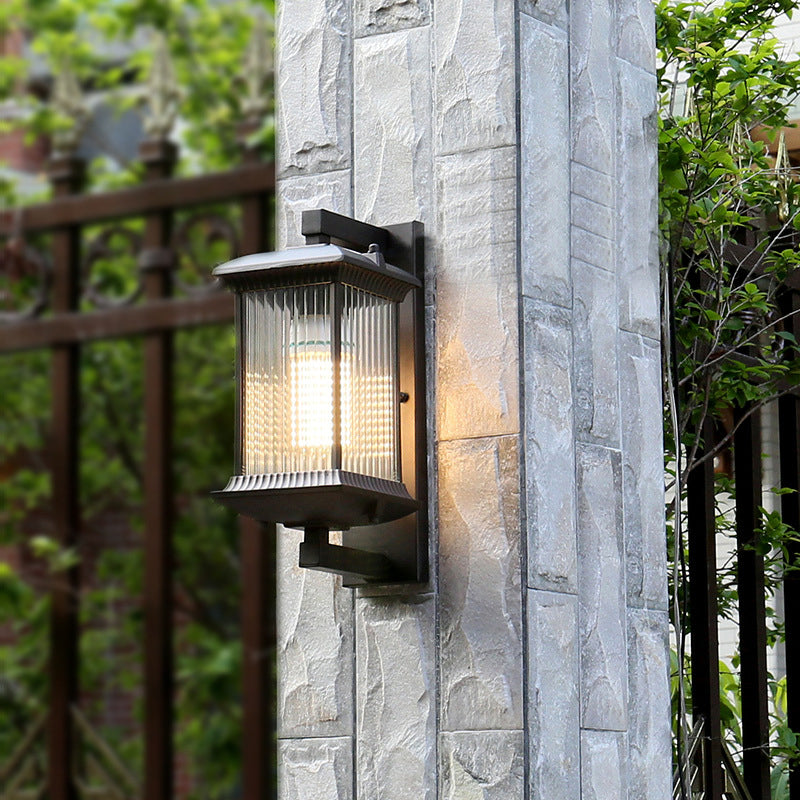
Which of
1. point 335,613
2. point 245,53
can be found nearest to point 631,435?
point 335,613

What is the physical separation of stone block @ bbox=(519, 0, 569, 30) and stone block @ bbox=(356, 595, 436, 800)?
0.90m

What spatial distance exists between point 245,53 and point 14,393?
130 cm

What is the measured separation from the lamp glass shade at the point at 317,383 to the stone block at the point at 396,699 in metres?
0.23

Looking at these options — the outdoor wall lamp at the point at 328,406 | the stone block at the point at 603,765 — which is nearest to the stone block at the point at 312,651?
the outdoor wall lamp at the point at 328,406

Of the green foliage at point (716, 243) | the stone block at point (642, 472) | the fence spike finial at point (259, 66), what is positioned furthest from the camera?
the green foliage at point (716, 243)

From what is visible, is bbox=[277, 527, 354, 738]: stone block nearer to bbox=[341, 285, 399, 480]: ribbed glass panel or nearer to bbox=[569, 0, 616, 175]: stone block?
bbox=[341, 285, 399, 480]: ribbed glass panel

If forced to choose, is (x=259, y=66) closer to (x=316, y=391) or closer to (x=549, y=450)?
(x=316, y=391)

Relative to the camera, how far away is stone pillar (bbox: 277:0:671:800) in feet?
7.38

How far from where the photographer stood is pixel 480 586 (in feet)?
7.41

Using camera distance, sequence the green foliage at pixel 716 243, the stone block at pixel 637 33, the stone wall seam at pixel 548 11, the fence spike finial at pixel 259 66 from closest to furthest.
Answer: the fence spike finial at pixel 259 66 < the stone wall seam at pixel 548 11 < the stone block at pixel 637 33 < the green foliage at pixel 716 243

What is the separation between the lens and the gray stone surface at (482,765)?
2172 mm

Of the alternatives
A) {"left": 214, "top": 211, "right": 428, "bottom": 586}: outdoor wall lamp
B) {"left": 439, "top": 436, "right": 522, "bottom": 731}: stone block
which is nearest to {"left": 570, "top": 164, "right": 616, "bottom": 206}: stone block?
{"left": 214, "top": 211, "right": 428, "bottom": 586}: outdoor wall lamp

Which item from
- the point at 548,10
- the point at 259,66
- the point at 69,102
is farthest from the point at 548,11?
the point at 69,102

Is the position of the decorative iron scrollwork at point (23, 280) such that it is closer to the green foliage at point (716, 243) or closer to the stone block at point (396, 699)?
the stone block at point (396, 699)
